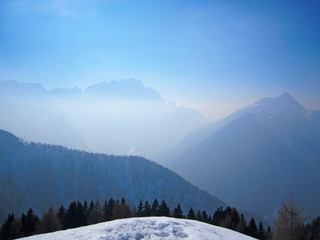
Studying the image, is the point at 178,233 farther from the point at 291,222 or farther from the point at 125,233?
the point at 291,222

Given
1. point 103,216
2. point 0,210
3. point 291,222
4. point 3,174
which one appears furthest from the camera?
point 3,174

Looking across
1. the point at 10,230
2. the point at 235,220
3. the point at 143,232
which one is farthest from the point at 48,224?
the point at 235,220

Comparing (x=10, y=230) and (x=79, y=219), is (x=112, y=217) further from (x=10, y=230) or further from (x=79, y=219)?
(x=10, y=230)

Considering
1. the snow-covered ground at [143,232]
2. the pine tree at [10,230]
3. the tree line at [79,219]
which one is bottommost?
the pine tree at [10,230]

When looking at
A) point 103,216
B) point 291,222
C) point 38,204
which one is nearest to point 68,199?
point 38,204

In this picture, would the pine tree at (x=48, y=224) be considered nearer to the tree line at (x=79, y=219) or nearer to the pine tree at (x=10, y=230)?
the tree line at (x=79, y=219)

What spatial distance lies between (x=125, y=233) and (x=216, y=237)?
623 cm

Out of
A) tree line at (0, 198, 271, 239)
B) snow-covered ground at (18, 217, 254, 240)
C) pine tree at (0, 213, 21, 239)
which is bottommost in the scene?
pine tree at (0, 213, 21, 239)

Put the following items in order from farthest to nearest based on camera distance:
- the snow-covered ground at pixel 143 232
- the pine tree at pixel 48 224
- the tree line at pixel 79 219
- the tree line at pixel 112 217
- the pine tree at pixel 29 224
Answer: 1. the pine tree at pixel 29 224
2. the tree line at pixel 79 219
3. the pine tree at pixel 48 224
4. the tree line at pixel 112 217
5. the snow-covered ground at pixel 143 232

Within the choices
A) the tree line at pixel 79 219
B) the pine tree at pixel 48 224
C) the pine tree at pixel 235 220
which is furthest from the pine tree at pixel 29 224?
the pine tree at pixel 235 220

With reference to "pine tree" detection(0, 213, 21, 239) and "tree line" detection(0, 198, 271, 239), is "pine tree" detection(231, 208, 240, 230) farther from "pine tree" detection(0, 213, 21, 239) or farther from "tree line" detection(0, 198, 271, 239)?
"pine tree" detection(0, 213, 21, 239)

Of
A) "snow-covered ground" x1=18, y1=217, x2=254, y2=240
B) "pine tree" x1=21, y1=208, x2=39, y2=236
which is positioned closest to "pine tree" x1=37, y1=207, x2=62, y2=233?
"pine tree" x1=21, y1=208, x2=39, y2=236

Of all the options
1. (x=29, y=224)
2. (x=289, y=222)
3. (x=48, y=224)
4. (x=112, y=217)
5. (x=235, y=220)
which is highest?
(x=289, y=222)

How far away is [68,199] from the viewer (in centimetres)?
19550
